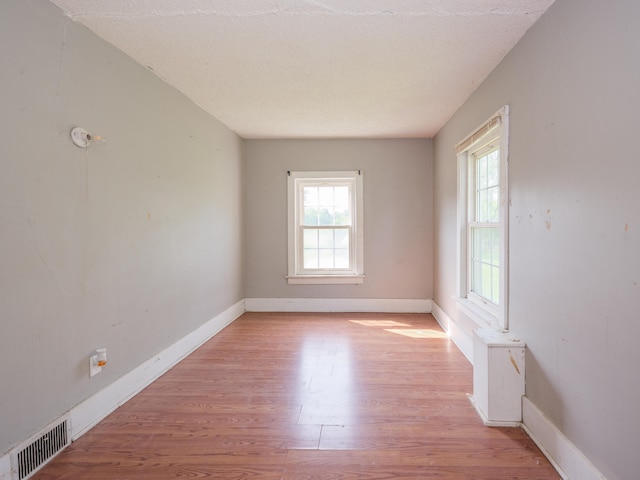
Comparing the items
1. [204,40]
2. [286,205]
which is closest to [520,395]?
[204,40]

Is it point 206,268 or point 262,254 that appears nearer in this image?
point 206,268

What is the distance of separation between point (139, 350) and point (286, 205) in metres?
2.80

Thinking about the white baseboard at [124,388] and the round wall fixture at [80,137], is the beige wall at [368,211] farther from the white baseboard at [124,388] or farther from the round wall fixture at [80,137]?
the round wall fixture at [80,137]

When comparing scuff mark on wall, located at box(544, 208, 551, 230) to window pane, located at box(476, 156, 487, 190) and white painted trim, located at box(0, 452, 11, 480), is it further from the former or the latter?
white painted trim, located at box(0, 452, 11, 480)

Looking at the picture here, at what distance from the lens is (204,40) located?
88.0 inches

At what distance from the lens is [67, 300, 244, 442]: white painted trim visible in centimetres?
202

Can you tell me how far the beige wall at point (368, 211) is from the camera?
478 centimetres

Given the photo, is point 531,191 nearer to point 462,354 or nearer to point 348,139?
point 462,354

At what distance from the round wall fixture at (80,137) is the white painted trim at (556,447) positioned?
9.86 feet

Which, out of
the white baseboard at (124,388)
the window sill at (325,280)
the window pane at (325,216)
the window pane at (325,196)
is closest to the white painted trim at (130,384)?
the white baseboard at (124,388)

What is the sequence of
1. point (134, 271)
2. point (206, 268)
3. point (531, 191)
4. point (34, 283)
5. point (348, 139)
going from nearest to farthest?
point (34, 283)
point (531, 191)
point (134, 271)
point (206, 268)
point (348, 139)

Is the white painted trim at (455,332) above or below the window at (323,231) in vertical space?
below

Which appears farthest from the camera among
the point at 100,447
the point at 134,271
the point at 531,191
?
the point at 134,271

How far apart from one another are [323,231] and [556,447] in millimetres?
3607
